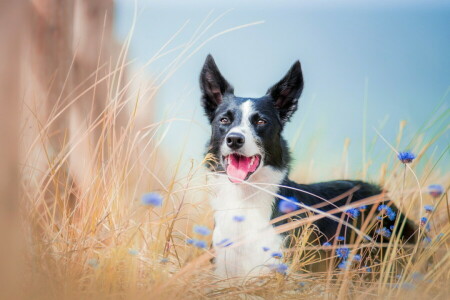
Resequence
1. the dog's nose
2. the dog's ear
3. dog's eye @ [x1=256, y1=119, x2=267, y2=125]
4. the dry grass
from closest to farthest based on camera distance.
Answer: the dry grass → the dog's nose → dog's eye @ [x1=256, y1=119, x2=267, y2=125] → the dog's ear

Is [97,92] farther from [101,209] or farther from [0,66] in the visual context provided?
[0,66]

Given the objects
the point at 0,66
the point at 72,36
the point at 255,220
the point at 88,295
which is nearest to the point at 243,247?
the point at 255,220

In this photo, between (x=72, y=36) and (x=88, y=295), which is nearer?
(x=88, y=295)

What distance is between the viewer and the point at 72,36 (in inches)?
165

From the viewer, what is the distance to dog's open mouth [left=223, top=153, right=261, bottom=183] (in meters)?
3.39

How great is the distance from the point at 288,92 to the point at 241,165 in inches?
29.2

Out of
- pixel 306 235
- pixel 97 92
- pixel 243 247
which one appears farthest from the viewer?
pixel 97 92

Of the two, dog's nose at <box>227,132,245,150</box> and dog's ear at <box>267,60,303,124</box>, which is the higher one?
dog's ear at <box>267,60,303,124</box>

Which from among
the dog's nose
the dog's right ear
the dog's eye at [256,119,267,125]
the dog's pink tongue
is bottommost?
the dog's pink tongue

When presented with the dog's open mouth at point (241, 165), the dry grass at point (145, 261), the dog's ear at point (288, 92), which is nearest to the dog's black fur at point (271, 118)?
the dog's ear at point (288, 92)

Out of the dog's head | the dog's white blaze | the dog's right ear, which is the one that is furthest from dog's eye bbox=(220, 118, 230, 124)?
the dog's right ear

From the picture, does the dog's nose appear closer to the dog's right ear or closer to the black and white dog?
the black and white dog

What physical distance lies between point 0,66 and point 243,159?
5.92ft

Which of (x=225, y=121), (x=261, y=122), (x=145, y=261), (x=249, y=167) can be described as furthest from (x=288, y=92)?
(x=145, y=261)
